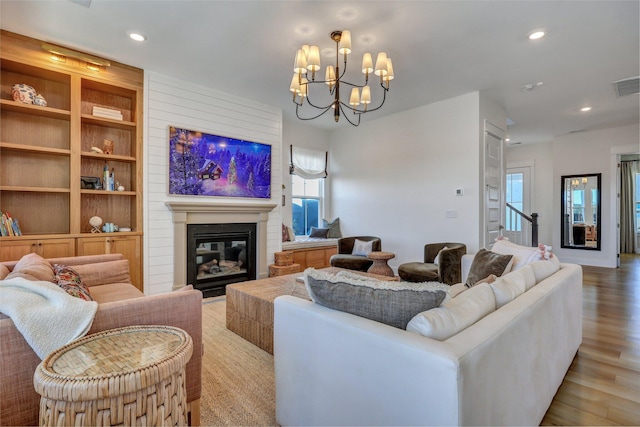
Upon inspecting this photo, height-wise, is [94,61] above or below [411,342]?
above

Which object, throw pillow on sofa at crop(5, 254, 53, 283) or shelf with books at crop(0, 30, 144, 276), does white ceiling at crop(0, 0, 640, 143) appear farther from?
throw pillow on sofa at crop(5, 254, 53, 283)

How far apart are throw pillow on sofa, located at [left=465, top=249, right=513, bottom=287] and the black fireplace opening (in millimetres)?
3104

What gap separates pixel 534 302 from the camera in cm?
146

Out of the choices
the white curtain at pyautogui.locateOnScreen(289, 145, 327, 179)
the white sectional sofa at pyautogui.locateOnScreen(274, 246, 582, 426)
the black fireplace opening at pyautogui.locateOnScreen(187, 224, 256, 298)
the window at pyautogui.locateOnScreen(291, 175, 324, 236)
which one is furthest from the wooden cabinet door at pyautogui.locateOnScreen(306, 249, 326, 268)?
the white sectional sofa at pyautogui.locateOnScreen(274, 246, 582, 426)

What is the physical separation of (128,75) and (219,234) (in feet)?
7.25

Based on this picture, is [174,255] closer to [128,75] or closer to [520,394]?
A: [128,75]

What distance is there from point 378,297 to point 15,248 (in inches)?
141

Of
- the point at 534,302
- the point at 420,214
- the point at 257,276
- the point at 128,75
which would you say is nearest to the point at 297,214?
the point at 257,276

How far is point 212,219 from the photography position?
4277 mm

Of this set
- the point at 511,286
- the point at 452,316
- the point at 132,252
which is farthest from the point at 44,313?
the point at 132,252

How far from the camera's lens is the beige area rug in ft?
5.65

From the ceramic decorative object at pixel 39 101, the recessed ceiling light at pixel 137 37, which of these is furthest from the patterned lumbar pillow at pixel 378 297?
the ceramic decorative object at pixel 39 101

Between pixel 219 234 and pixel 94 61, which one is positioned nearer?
pixel 94 61

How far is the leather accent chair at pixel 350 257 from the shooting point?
4.80 metres
